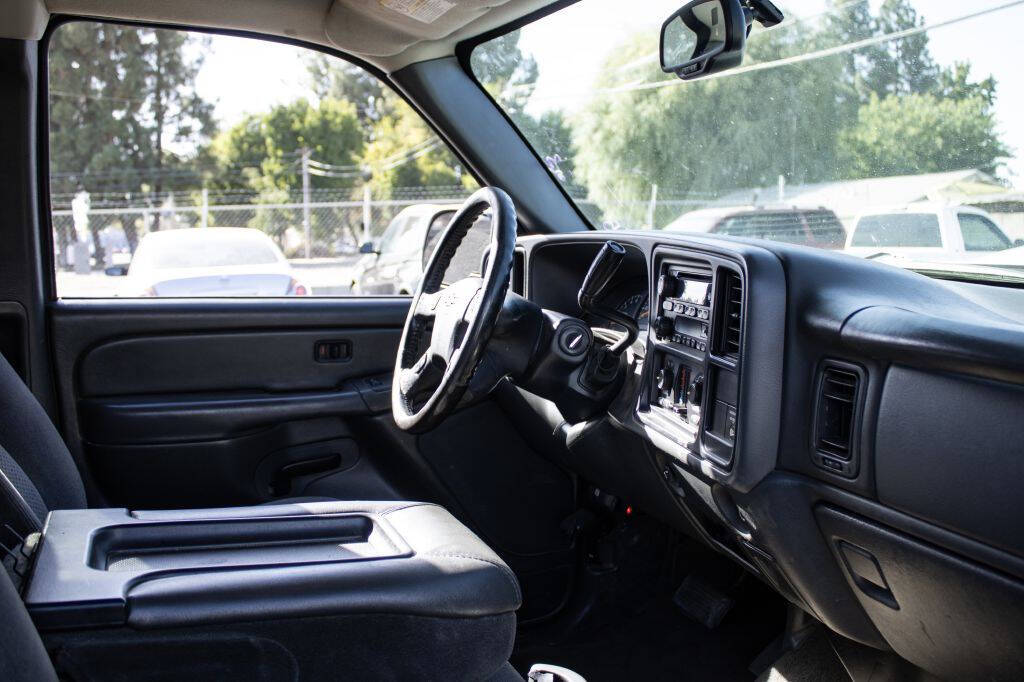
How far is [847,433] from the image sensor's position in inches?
63.2

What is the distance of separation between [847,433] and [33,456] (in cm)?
158

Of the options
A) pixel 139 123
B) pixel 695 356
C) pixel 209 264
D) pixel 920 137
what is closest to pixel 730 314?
pixel 695 356

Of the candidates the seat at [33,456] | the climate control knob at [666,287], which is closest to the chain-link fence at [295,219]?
the climate control knob at [666,287]

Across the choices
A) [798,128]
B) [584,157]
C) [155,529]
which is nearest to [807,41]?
[798,128]

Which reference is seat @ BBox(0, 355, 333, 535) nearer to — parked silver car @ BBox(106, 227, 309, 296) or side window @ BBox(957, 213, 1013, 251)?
parked silver car @ BBox(106, 227, 309, 296)

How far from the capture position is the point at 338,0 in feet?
8.50

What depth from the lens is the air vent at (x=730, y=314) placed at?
1.79 m

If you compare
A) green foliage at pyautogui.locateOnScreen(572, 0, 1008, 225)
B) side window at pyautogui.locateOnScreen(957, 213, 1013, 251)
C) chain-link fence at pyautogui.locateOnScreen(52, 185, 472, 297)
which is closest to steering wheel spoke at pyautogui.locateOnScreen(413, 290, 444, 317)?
green foliage at pyautogui.locateOnScreen(572, 0, 1008, 225)

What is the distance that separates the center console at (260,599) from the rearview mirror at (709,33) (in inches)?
51.2

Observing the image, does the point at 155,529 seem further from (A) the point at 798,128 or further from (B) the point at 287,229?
(B) the point at 287,229

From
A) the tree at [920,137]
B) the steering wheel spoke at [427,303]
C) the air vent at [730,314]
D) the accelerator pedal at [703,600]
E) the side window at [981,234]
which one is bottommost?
the accelerator pedal at [703,600]

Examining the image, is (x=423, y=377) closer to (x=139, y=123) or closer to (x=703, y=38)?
(x=703, y=38)

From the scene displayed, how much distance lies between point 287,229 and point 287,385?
7628mm

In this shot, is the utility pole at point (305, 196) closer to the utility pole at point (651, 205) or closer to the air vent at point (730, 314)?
the utility pole at point (651, 205)
